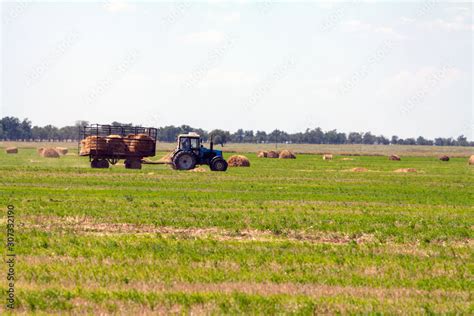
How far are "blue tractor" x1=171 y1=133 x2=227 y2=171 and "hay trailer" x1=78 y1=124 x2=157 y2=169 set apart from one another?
2.11m

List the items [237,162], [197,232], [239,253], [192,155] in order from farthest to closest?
[237,162] → [192,155] → [197,232] → [239,253]

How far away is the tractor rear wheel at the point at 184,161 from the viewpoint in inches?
2013

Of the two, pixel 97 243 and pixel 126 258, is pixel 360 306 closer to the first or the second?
pixel 126 258

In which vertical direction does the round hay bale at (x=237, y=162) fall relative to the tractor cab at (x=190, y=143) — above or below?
below

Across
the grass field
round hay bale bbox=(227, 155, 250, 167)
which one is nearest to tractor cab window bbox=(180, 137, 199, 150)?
round hay bale bbox=(227, 155, 250, 167)

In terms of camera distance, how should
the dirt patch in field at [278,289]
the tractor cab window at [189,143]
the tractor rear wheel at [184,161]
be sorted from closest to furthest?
the dirt patch in field at [278,289] < the tractor rear wheel at [184,161] < the tractor cab window at [189,143]

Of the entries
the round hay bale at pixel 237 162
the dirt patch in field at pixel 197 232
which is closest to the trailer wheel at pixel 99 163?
the round hay bale at pixel 237 162

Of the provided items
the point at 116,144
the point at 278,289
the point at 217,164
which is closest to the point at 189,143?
the point at 217,164

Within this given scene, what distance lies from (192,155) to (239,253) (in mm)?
35266

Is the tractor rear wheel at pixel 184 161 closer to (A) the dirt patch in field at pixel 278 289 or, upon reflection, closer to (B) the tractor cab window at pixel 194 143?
(B) the tractor cab window at pixel 194 143

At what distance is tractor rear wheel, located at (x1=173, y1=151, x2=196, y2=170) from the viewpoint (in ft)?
168

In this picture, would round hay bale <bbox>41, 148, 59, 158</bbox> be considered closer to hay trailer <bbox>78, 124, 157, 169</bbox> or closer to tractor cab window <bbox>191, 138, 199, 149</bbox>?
hay trailer <bbox>78, 124, 157, 169</bbox>

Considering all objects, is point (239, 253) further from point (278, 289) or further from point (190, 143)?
point (190, 143)

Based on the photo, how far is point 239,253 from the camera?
1644 cm
